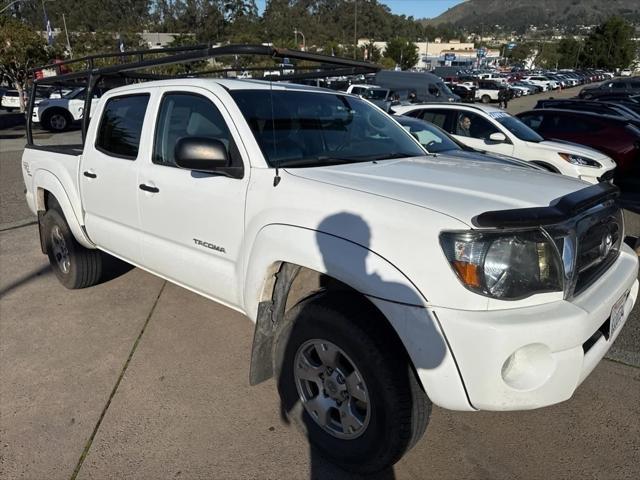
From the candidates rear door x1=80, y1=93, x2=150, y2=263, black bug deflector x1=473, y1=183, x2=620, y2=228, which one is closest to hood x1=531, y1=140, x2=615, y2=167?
black bug deflector x1=473, y1=183, x2=620, y2=228

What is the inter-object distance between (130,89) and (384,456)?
10.2 feet

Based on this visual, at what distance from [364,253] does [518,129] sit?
781 centimetres

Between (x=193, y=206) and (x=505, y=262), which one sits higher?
(x=505, y=262)

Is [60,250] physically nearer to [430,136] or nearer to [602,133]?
[430,136]

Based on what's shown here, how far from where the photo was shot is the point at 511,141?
881 cm

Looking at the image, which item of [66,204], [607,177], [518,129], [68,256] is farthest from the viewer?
[518,129]

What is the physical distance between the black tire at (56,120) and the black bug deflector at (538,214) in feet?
63.8

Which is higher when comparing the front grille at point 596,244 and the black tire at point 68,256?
the front grille at point 596,244

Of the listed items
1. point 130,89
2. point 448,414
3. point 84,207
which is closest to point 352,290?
point 448,414

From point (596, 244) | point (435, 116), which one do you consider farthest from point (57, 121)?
point (596, 244)

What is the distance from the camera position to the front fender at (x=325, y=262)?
222 cm

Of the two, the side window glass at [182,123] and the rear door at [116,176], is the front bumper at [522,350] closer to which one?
the side window glass at [182,123]

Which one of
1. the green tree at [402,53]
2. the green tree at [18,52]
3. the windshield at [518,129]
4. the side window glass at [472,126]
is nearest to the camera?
the windshield at [518,129]

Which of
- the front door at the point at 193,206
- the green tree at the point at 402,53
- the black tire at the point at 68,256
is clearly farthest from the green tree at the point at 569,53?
the front door at the point at 193,206
